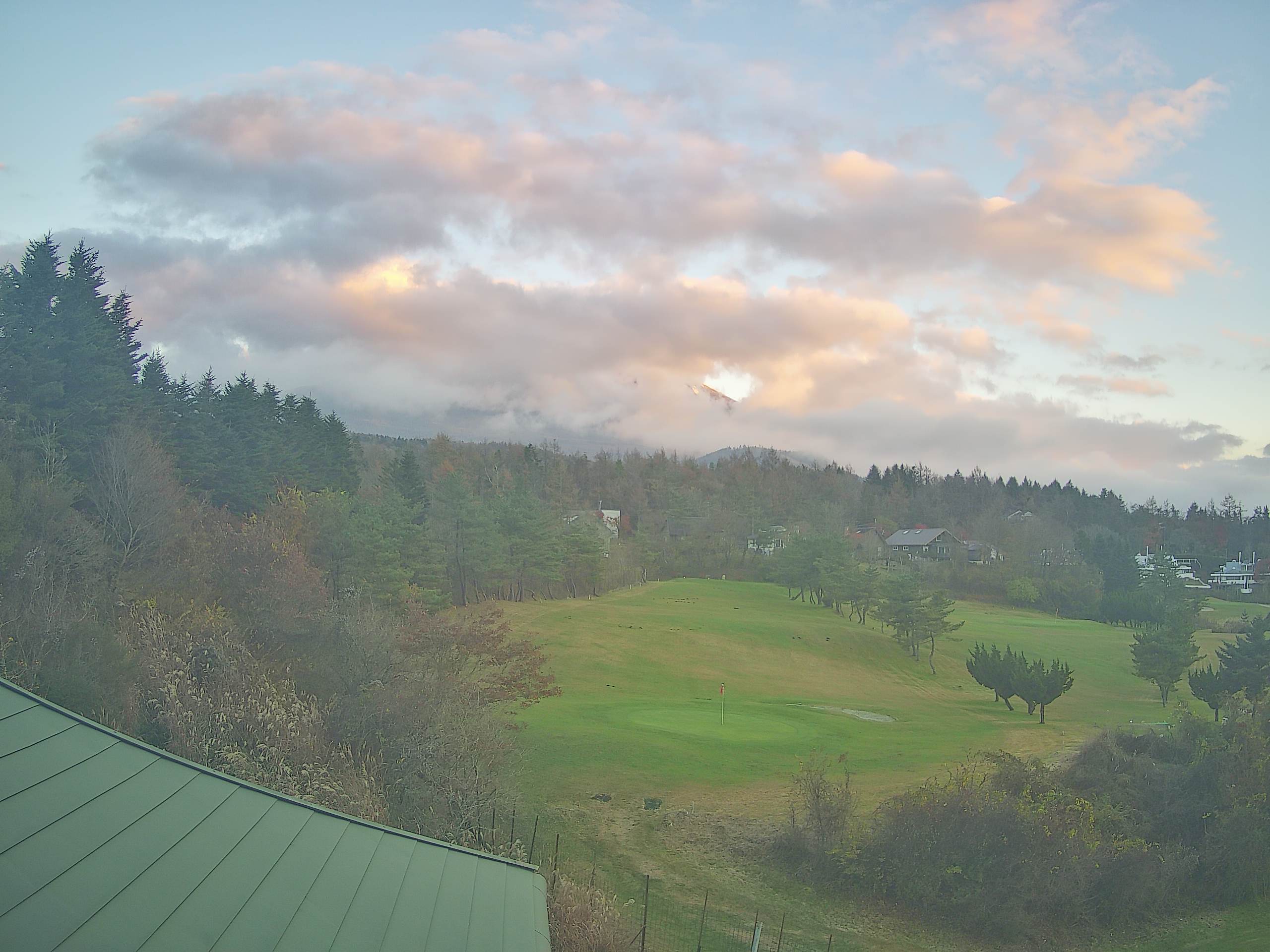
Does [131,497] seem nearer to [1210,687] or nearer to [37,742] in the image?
[37,742]

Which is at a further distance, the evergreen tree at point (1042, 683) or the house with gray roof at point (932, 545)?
the house with gray roof at point (932, 545)

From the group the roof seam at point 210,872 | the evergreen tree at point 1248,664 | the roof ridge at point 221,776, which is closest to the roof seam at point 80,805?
the roof ridge at point 221,776

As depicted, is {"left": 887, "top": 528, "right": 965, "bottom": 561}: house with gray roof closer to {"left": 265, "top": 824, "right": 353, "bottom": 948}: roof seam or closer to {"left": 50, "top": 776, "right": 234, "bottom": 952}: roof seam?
{"left": 265, "top": 824, "right": 353, "bottom": 948}: roof seam

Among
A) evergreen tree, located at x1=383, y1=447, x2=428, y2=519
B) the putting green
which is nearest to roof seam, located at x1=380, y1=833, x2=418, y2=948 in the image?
the putting green

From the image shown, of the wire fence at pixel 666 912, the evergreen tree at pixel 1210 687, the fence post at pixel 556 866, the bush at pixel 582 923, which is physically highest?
the evergreen tree at pixel 1210 687

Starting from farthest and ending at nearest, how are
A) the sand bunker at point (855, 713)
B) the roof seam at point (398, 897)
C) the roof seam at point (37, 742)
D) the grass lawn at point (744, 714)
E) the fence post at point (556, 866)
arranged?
the sand bunker at point (855, 713), the grass lawn at point (744, 714), the fence post at point (556, 866), the roof seam at point (398, 897), the roof seam at point (37, 742)

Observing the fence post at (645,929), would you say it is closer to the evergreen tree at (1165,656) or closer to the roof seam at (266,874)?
the roof seam at (266,874)

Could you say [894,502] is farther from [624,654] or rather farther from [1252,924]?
[1252,924]
